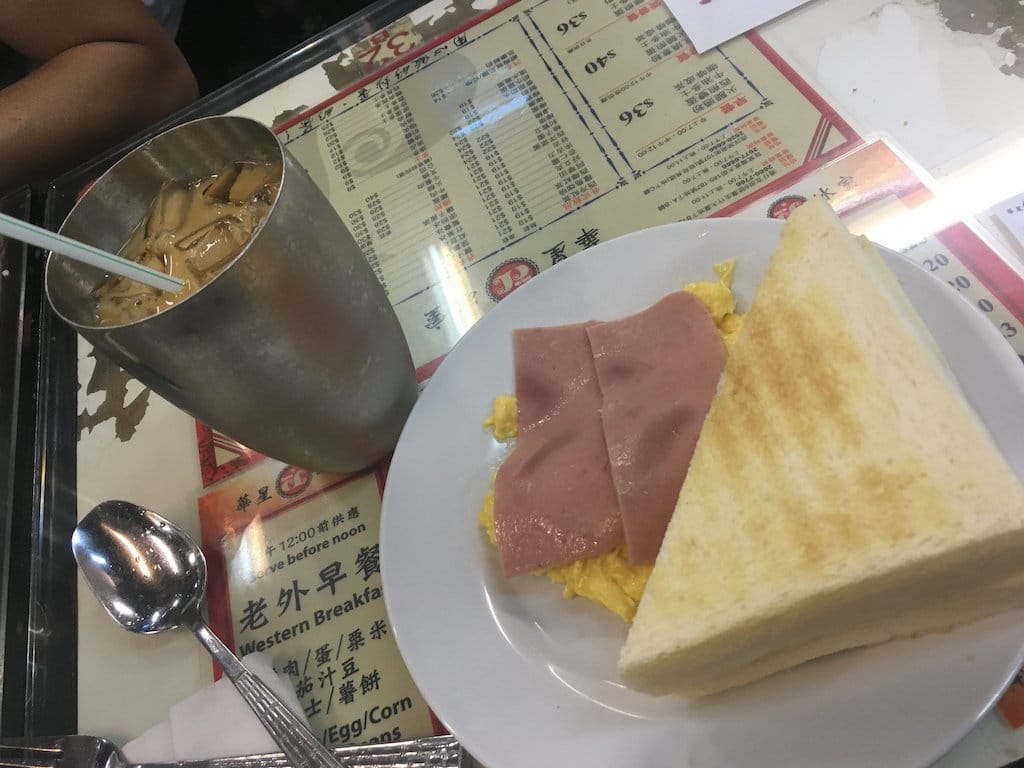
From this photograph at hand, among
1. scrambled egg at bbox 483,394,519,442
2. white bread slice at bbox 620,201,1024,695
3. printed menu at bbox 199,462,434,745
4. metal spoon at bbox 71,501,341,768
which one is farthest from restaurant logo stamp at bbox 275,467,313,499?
white bread slice at bbox 620,201,1024,695

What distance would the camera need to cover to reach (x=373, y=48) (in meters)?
1.96

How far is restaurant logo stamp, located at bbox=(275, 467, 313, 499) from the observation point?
53.9 inches

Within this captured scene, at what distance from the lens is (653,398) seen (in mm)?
1079

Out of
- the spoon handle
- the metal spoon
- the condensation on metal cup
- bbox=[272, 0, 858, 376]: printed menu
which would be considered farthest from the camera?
bbox=[272, 0, 858, 376]: printed menu

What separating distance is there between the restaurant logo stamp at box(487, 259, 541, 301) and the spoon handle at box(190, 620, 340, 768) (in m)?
0.85

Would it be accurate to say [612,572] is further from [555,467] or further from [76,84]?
[76,84]

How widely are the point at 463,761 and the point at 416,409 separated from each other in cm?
54

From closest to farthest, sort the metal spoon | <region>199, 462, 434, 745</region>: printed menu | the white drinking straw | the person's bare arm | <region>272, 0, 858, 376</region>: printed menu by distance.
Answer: the white drinking straw → <region>199, 462, 434, 745</region>: printed menu → the metal spoon → <region>272, 0, 858, 376</region>: printed menu → the person's bare arm

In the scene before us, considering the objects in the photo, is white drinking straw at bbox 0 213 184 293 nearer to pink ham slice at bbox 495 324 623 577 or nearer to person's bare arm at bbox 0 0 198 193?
pink ham slice at bbox 495 324 623 577

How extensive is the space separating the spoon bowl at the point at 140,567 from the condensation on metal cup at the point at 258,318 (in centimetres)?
31

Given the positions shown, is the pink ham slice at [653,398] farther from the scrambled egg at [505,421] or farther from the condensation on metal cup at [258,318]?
the condensation on metal cup at [258,318]

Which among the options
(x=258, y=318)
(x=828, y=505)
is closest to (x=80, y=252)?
(x=258, y=318)

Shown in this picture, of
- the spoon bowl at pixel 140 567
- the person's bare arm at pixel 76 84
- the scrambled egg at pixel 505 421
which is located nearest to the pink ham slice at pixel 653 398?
the scrambled egg at pixel 505 421

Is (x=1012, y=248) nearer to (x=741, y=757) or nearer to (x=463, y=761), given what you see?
(x=741, y=757)
